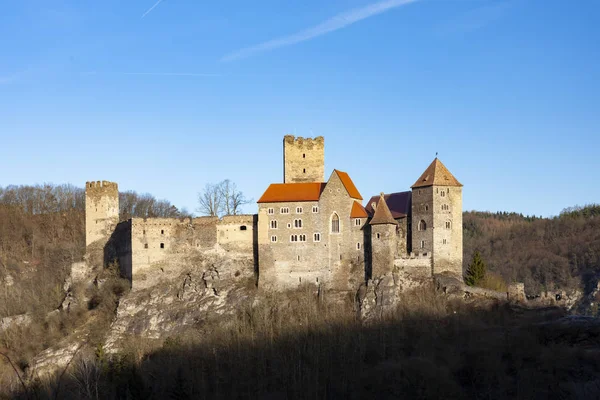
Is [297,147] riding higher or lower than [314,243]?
higher

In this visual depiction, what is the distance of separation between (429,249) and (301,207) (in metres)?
9.29

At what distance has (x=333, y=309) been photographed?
59.5 metres

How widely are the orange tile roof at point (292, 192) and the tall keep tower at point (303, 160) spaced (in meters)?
2.13

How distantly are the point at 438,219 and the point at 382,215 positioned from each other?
3.59m

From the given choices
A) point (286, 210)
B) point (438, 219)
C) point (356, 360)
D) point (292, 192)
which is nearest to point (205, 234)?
point (286, 210)

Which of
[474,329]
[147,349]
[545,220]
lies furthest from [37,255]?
[545,220]

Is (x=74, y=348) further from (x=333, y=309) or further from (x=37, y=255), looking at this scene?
(x=37, y=255)

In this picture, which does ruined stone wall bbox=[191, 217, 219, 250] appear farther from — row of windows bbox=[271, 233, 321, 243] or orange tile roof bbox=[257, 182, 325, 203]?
row of windows bbox=[271, 233, 321, 243]

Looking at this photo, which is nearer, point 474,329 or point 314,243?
point 474,329

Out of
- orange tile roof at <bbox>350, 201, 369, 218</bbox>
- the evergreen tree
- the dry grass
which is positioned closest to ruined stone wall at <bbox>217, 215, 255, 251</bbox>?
the dry grass

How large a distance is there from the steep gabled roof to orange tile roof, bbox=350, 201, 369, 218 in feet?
3.23

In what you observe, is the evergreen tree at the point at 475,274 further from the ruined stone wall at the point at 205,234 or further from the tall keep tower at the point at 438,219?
the ruined stone wall at the point at 205,234

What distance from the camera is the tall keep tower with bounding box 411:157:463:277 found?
195ft

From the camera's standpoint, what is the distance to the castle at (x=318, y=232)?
59.8 meters
